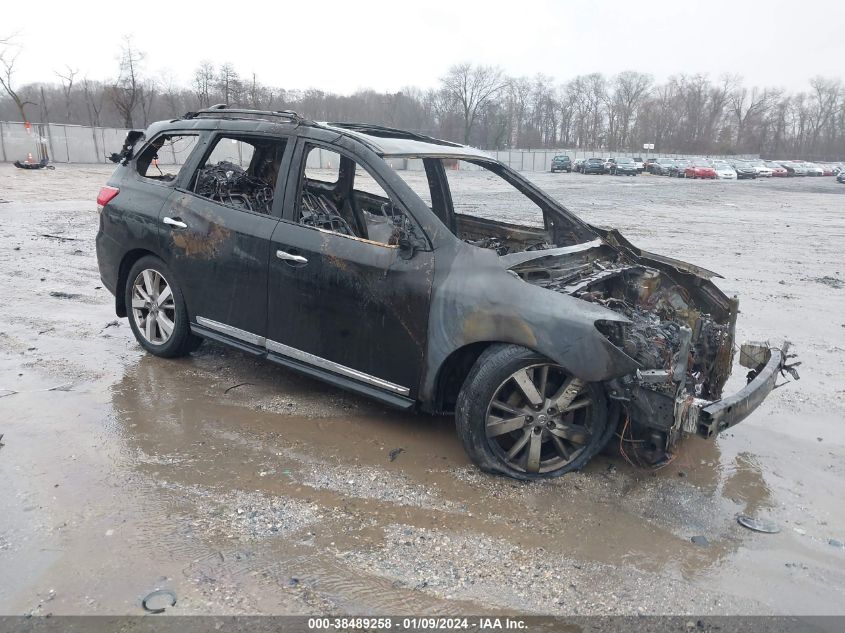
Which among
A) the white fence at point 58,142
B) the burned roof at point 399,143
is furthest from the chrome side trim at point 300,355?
the white fence at point 58,142

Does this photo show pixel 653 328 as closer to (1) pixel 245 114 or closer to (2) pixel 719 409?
(2) pixel 719 409

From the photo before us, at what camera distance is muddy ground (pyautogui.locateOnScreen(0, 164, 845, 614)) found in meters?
2.88

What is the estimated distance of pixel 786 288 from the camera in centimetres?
916

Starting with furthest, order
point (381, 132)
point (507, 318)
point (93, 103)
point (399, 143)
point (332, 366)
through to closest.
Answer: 1. point (93, 103)
2. point (381, 132)
3. point (399, 143)
4. point (332, 366)
5. point (507, 318)

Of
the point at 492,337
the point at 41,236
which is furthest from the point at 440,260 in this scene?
the point at 41,236

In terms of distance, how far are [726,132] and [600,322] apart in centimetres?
10724

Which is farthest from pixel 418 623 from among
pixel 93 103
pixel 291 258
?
pixel 93 103

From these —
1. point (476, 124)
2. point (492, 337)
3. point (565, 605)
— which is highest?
point (476, 124)

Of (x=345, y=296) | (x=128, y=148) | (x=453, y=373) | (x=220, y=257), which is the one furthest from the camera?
(x=128, y=148)

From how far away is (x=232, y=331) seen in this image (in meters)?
4.79

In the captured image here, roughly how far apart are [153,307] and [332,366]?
6.33 ft

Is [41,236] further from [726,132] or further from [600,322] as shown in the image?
[726,132]

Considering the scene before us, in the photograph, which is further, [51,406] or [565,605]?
[51,406]

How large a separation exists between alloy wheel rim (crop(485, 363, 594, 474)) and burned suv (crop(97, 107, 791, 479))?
1cm
